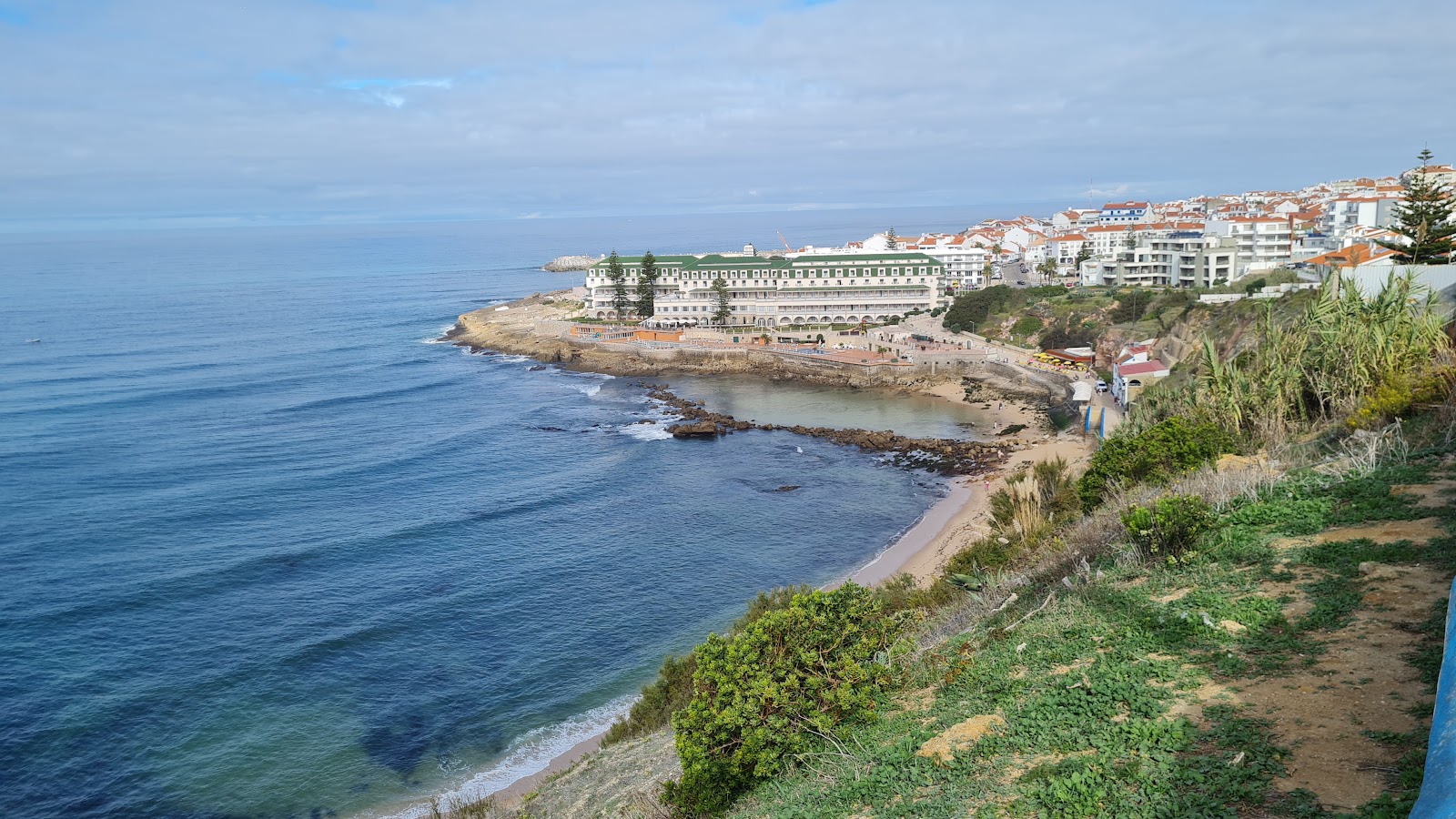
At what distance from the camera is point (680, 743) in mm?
10727

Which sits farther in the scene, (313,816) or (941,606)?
(313,816)

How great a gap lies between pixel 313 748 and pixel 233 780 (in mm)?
1687

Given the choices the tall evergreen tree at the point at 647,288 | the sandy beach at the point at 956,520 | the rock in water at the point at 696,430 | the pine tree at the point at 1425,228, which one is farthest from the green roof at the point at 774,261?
the pine tree at the point at 1425,228

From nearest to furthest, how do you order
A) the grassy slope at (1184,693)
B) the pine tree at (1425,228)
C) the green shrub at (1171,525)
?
the grassy slope at (1184,693), the green shrub at (1171,525), the pine tree at (1425,228)

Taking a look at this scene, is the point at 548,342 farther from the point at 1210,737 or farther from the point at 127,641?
the point at 1210,737

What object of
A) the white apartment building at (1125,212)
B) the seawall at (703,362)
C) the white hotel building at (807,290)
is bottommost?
the seawall at (703,362)

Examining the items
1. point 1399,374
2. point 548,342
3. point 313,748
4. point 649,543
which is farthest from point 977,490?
point 548,342

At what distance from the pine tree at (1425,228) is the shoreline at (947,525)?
46.0ft

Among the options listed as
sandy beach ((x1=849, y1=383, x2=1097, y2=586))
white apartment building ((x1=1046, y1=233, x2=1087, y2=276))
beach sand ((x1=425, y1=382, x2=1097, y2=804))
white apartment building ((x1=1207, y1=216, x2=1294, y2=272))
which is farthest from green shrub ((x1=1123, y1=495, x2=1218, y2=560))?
white apartment building ((x1=1046, y1=233, x2=1087, y2=276))

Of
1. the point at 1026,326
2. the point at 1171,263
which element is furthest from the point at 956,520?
the point at 1171,263

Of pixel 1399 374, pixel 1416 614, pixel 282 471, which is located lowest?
pixel 282 471

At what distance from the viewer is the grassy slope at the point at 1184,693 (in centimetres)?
696

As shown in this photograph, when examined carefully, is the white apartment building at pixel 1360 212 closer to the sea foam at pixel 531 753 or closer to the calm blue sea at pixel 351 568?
the calm blue sea at pixel 351 568

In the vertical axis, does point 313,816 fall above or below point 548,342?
below
